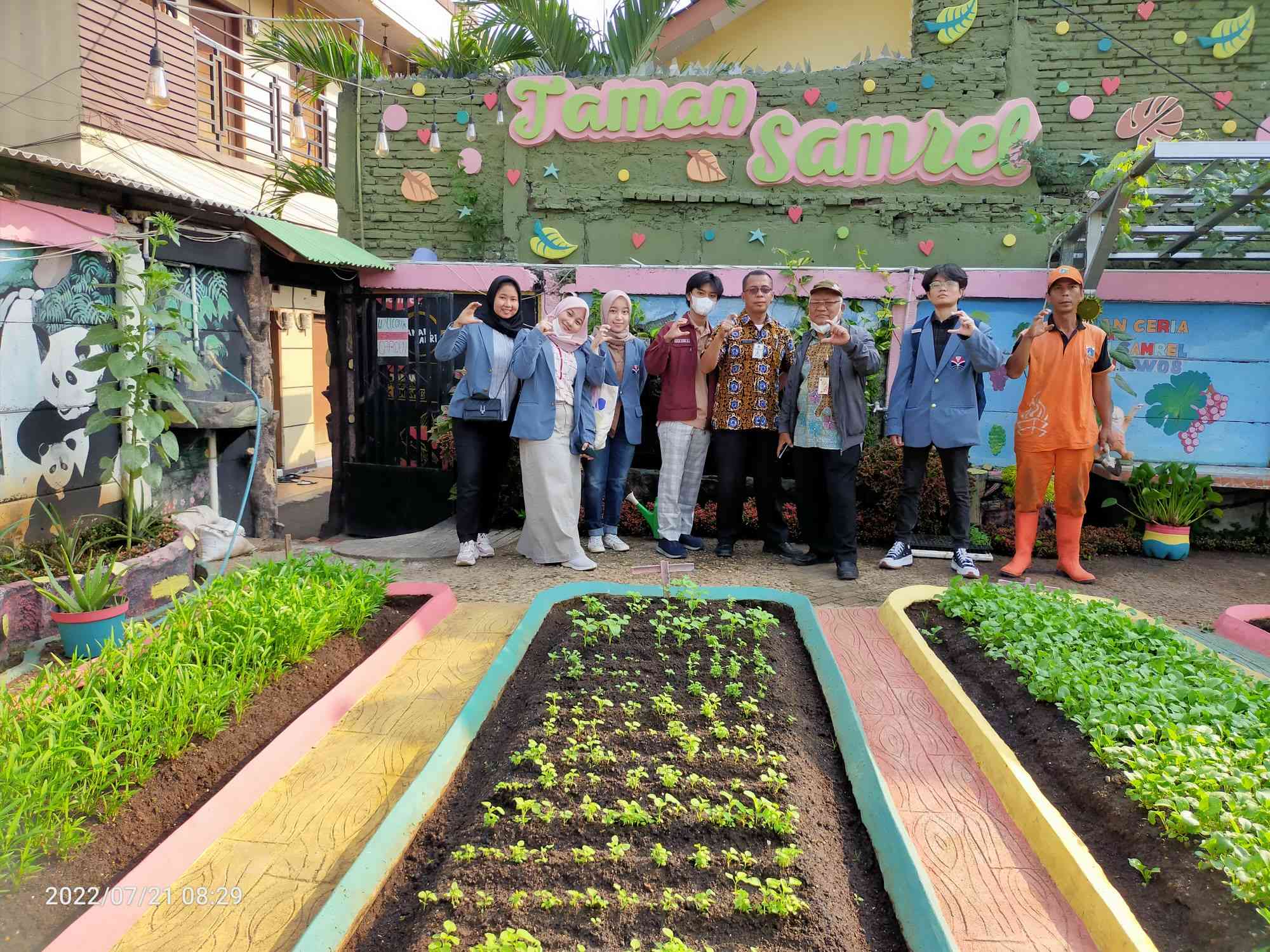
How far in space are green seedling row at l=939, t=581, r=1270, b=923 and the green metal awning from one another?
539 cm

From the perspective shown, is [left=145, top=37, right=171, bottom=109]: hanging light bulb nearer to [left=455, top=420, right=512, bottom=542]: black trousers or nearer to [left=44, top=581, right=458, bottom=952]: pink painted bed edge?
[left=455, top=420, right=512, bottom=542]: black trousers

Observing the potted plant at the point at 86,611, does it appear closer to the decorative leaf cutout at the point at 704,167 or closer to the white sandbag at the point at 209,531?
the white sandbag at the point at 209,531

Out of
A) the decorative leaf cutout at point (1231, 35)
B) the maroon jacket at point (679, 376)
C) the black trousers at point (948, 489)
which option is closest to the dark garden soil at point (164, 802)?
the maroon jacket at point (679, 376)

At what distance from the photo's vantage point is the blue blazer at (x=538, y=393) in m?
5.45

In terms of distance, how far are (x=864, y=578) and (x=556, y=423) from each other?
2340mm

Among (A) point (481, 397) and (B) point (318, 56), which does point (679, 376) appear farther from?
(B) point (318, 56)

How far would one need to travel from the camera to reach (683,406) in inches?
230

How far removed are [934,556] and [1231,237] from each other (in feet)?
12.7

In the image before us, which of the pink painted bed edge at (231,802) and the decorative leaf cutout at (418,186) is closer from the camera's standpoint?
the pink painted bed edge at (231,802)

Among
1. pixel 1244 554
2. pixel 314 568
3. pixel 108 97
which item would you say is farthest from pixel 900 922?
pixel 108 97

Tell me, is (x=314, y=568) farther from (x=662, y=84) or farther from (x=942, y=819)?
(x=662, y=84)

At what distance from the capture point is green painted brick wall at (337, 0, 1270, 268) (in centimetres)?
789

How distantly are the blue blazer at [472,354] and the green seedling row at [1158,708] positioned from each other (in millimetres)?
3211

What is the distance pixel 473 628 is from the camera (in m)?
4.42
